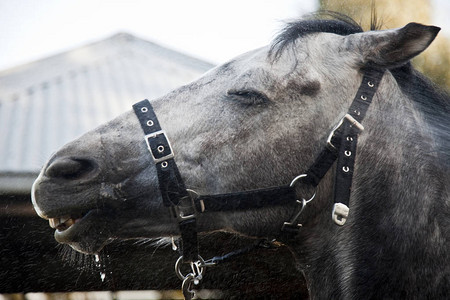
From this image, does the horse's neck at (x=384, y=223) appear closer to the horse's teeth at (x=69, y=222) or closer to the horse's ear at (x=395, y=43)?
the horse's ear at (x=395, y=43)

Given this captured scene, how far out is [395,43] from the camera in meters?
1.89

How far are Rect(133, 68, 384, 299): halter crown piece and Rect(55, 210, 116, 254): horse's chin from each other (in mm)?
250

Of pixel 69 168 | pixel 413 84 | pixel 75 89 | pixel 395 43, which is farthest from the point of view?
pixel 75 89

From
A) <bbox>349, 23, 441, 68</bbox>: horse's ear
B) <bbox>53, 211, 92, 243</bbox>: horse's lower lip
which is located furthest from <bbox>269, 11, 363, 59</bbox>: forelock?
<bbox>53, 211, 92, 243</bbox>: horse's lower lip

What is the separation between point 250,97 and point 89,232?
0.84m

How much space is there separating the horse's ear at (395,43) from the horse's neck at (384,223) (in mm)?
145

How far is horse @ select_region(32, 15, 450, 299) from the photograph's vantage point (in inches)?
71.9

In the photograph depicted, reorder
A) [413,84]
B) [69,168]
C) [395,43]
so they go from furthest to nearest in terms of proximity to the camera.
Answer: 1. [413,84]
2. [395,43]
3. [69,168]

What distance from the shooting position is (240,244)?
354 cm

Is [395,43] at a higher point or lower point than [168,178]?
higher

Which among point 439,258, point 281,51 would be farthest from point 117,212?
point 439,258

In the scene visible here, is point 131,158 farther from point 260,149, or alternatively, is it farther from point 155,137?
point 260,149

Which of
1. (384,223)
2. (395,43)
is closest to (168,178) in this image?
(384,223)

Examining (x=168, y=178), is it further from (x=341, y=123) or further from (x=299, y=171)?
(x=341, y=123)
